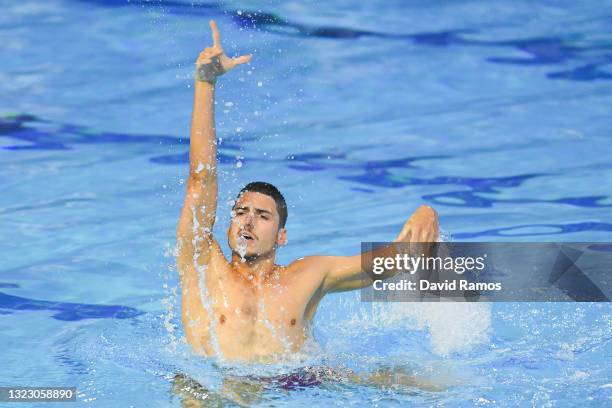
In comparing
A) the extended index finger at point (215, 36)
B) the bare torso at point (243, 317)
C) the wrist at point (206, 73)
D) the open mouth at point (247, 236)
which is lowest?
the bare torso at point (243, 317)

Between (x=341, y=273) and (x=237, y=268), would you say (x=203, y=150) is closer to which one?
(x=237, y=268)

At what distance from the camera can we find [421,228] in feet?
15.7

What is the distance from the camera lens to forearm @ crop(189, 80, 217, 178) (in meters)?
4.51

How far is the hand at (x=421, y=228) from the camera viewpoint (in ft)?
15.7

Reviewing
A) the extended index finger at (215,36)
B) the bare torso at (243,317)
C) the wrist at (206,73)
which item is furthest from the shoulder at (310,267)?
the extended index finger at (215,36)

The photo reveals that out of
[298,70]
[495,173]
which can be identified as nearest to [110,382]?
[495,173]

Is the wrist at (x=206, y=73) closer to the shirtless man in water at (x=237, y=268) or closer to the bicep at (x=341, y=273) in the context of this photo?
the shirtless man in water at (x=237, y=268)

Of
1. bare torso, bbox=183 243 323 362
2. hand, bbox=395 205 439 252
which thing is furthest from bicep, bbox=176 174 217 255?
hand, bbox=395 205 439 252

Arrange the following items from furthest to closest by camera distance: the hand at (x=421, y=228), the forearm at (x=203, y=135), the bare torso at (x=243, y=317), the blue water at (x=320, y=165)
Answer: the blue water at (x=320, y=165) < the hand at (x=421, y=228) < the bare torso at (x=243, y=317) < the forearm at (x=203, y=135)

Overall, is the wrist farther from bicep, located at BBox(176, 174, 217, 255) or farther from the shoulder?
the shoulder

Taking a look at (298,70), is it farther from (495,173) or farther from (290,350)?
(290,350)

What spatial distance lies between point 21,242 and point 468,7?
4.87m

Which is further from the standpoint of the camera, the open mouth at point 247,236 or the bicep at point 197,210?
A: the open mouth at point 247,236

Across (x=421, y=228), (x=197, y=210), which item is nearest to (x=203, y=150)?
(x=197, y=210)
